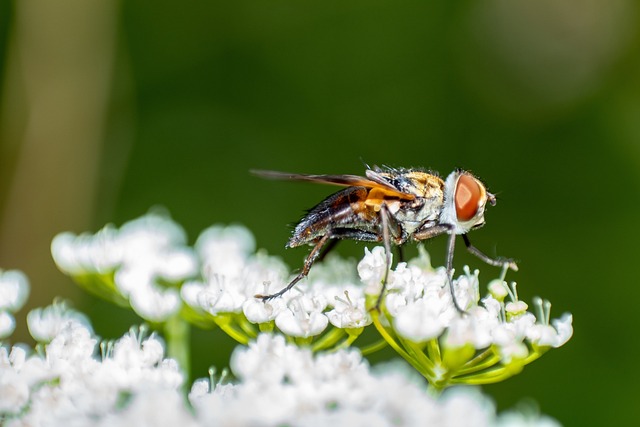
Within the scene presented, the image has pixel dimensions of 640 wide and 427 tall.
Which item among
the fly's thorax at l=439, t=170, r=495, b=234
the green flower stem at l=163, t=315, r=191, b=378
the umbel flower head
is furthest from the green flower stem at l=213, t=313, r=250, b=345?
the fly's thorax at l=439, t=170, r=495, b=234

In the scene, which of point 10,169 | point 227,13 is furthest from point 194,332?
point 227,13

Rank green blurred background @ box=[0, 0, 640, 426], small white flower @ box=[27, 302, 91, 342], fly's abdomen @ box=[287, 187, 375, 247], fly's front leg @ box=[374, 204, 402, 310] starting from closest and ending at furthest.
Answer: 1. fly's front leg @ box=[374, 204, 402, 310]
2. small white flower @ box=[27, 302, 91, 342]
3. fly's abdomen @ box=[287, 187, 375, 247]
4. green blurred background @ box=[0, 0, 640, 426]

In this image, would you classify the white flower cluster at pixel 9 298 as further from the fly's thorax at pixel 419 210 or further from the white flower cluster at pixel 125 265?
the fly's thorax at pixel 419 210

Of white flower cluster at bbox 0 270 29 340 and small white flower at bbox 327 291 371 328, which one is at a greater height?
small white flower at bbox 327 291 371 328

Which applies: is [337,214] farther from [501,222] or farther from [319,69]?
[319,69]

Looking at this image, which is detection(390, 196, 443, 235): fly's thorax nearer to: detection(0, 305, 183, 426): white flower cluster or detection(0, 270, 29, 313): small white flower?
detection(0, 305, 183, 426): white flower cluster

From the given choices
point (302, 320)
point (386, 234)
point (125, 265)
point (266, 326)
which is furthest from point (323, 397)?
point (125, 265)
